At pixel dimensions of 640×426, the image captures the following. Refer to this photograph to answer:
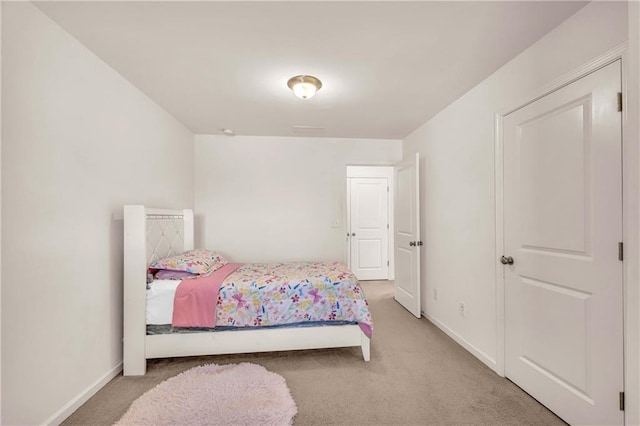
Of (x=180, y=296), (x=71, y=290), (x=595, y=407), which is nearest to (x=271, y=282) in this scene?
(x=180, y=296)

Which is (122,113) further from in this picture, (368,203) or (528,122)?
(368,203)

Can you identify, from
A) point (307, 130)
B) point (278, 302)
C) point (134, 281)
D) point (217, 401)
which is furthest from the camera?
point (307, 130)

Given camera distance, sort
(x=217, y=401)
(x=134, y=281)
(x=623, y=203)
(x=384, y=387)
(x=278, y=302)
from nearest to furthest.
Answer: (x=623, y=203), (x=217, y=401), (x=384, y=387), (x=134, y=281), (x=278, y=302)

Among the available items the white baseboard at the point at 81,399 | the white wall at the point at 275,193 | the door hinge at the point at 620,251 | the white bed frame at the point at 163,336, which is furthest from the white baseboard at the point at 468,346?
the white baseboard at the point at 81,399

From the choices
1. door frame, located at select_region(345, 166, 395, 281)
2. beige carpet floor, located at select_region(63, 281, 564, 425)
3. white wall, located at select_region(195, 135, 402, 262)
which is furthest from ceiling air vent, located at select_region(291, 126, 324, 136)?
beige carpet floor, located at select_region(63, 281, 564, 425)

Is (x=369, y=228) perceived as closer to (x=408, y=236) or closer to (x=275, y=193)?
(x=408, y=236)

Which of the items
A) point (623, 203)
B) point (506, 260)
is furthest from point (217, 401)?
point (623, 203)

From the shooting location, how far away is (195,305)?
2.15 meters

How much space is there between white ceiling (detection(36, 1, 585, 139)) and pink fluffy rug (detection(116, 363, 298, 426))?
2359mm

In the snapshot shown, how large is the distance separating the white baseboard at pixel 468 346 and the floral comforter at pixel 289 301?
98 centimetres

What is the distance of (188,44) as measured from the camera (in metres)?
1.77

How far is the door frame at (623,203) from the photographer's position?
3.33 ft

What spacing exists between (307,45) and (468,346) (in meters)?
2.83

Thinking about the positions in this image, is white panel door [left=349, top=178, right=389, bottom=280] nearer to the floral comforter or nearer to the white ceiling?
the white ceiling
